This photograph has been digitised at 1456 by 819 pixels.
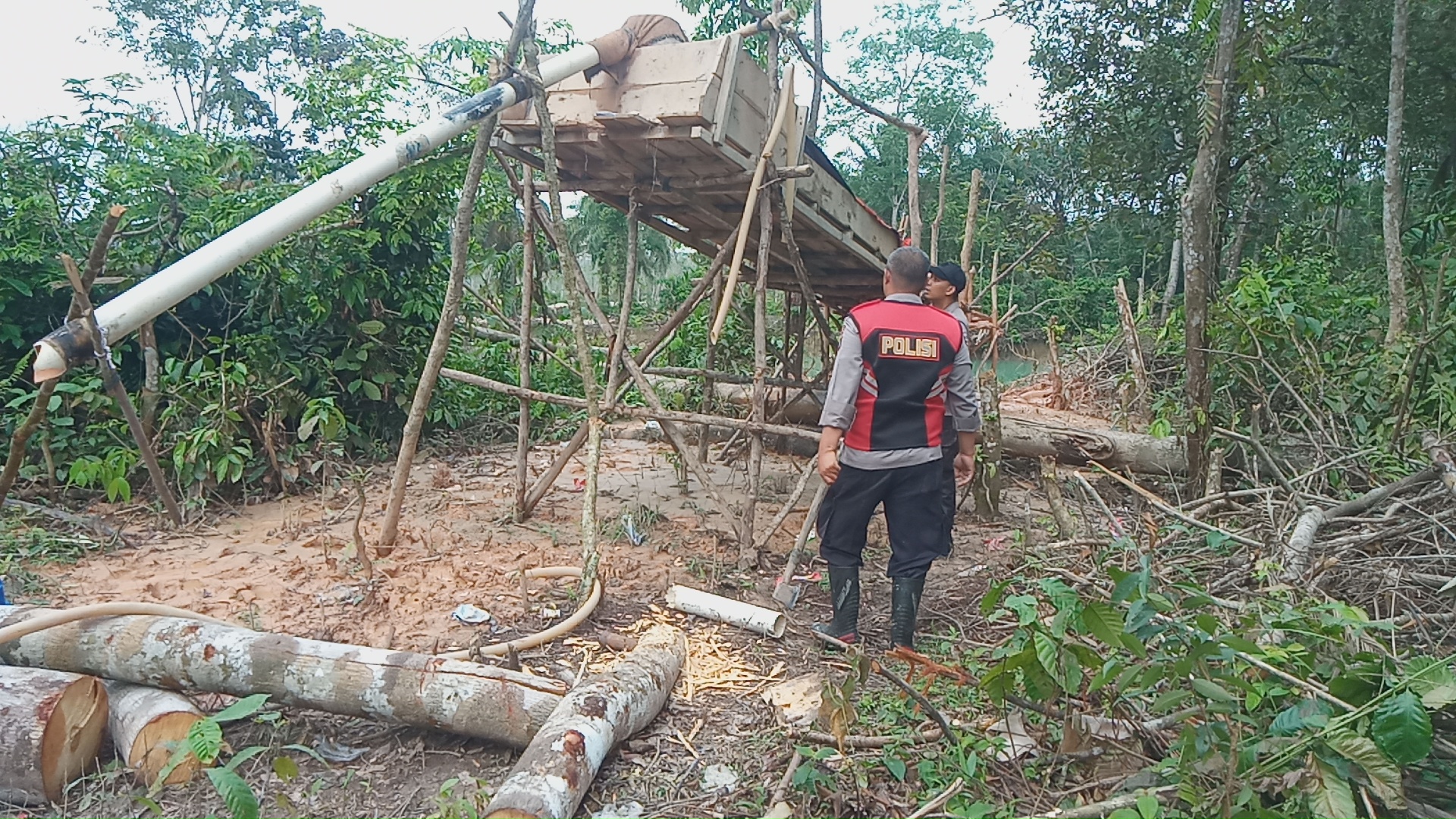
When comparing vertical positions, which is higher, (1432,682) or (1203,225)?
(1203,225)

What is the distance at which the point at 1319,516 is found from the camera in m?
3.64

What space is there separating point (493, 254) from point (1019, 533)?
19.5 ft

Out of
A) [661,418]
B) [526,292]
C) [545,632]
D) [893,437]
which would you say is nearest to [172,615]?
[545,632]

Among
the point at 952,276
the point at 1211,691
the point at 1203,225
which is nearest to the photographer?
the point at 1211,691

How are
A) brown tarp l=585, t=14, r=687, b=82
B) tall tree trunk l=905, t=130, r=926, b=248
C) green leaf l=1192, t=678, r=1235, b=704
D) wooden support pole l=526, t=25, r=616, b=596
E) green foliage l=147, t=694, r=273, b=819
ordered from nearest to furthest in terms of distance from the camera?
green leaf l=1192, t=678, r=1235, b=704 → green foliage l=147, t=694, r=273, b=819 → wooden support pole l=526, t=25, r=616, b=596 → brown tarp l=585, t=14, r=687, b=82 → tall tree trunk l=905, t=130, r=926, b=248

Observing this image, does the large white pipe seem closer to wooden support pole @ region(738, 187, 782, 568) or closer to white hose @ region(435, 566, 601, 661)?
wooden support pole @ region(738, 187, 782, 568)

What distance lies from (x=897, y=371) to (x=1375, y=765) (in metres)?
2.25

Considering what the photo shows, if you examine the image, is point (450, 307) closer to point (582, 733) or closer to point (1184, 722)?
point (582, 733)

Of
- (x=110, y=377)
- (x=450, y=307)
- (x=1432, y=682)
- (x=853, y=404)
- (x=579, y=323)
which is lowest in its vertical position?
(x=1432, y=682)

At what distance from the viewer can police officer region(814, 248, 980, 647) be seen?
12.1 ft

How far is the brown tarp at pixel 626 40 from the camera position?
4.29 m

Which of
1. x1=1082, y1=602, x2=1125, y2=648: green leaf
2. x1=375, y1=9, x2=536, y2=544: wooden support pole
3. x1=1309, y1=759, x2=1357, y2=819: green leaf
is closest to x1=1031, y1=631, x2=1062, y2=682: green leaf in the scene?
x1=1082, y1=602, x2=1125, y2=648: green leaf

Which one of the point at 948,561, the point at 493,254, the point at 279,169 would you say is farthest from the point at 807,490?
the point at 279,169

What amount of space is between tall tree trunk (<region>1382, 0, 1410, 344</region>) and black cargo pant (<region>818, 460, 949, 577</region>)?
442 cm
